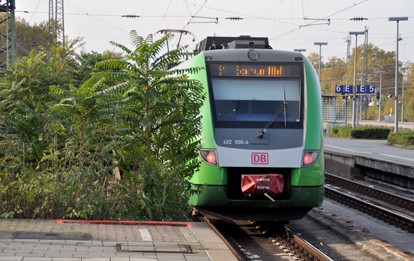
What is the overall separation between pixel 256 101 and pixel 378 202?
27.6 feet

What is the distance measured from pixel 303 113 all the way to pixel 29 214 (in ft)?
14.6

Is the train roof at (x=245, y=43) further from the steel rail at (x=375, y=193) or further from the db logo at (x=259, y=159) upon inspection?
the steel rail at (x=375, y=193)

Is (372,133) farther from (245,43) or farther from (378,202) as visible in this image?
(245,43)

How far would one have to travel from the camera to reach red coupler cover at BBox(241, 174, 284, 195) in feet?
36.2

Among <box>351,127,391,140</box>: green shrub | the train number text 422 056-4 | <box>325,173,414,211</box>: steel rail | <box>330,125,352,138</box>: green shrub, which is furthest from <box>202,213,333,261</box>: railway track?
<box>330,125,352,138</box>: green shrub

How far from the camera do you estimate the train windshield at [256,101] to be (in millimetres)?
11625

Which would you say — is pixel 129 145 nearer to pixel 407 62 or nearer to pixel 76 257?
pixel 76 257

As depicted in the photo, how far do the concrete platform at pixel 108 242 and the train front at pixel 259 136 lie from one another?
3.21 ft

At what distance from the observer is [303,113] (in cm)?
1172

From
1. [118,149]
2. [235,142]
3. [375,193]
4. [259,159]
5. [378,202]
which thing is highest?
[235,142]

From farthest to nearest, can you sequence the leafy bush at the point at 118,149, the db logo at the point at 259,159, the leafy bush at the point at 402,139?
1. the leafy bush at the point at 402,139
2. the db logo at the point at 259,159
3. the leafy bush at the point at 118,149

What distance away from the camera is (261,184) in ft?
36.3

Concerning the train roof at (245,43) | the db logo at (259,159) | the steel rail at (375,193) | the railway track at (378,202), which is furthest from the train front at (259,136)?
the steel rail at (375,193)

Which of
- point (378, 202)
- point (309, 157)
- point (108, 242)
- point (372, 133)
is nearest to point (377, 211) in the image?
point (378, 202)
